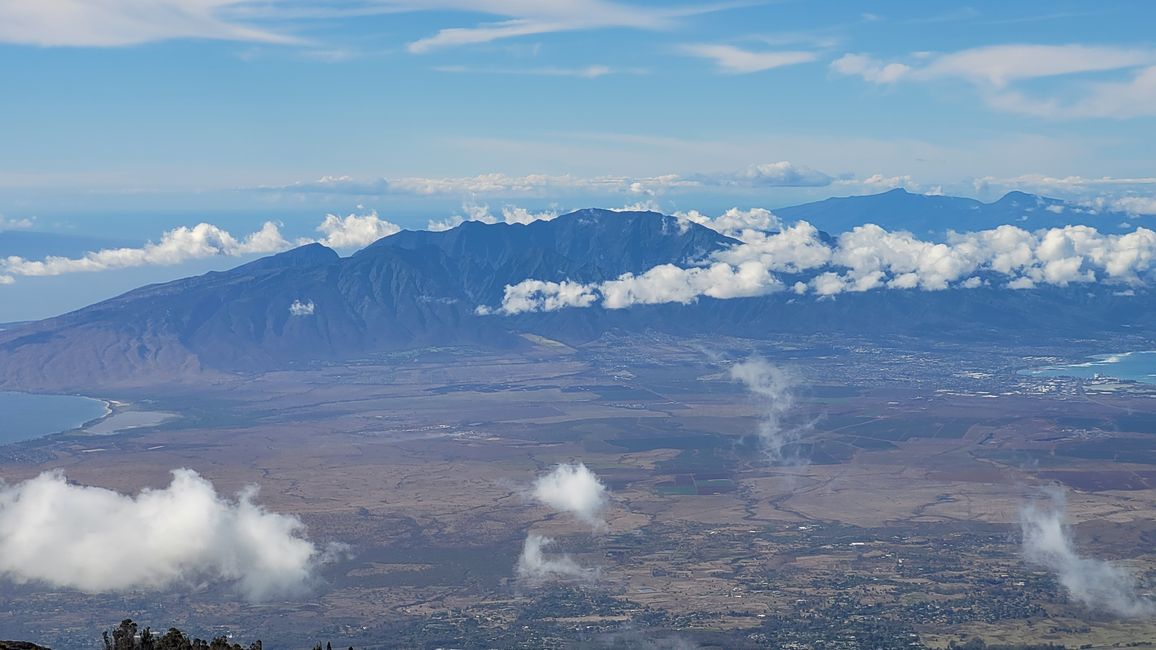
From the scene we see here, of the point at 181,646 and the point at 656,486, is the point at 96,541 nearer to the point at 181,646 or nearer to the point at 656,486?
Result: the point at 656,486

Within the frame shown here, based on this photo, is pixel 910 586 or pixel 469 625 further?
pixel 910 586

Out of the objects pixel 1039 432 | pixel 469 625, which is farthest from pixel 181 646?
pixel 1039 432

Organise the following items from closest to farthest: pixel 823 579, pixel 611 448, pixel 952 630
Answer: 1. pixel 952 630
2. pixel 823 579
3. pixel 611 448

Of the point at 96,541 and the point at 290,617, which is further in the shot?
the point at 96,541

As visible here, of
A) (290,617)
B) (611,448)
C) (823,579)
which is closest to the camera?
(290,617)

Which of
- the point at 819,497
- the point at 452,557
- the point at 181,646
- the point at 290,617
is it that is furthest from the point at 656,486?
the point at 181,646

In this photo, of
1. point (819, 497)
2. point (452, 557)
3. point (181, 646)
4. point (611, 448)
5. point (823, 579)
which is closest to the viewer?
point (181, 646)

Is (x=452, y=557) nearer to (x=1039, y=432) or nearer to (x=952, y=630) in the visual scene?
(x=952, y=630)

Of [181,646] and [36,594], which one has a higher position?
[181,646]

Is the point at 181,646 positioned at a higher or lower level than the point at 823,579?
higher

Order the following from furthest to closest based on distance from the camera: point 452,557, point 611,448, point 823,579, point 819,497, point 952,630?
1. point 611,448
2. point 819,497
3. point 452,557
4. point 823,579
5. point 952,630
